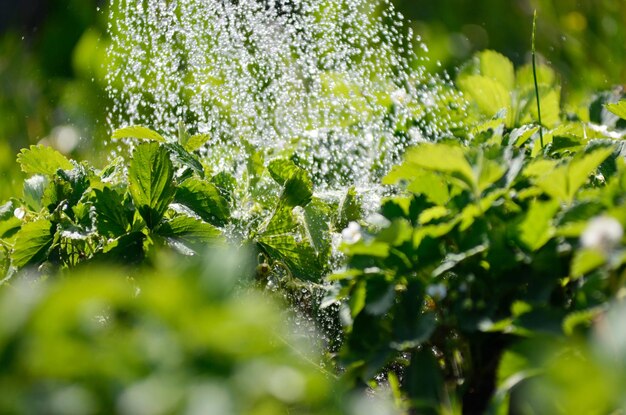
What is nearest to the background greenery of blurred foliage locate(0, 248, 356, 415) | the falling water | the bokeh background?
blurred foliage locate(0, 248, 356, 415)

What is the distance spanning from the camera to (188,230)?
3.87ft

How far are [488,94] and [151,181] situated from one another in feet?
2.66

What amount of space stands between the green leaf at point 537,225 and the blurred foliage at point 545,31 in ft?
8.37

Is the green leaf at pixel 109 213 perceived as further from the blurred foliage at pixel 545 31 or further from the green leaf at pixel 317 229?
the blurred foliage at pixel 545 31

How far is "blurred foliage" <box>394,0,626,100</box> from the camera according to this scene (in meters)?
3.35

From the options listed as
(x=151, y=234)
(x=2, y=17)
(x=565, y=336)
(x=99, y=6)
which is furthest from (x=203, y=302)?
(x=2, y=17)

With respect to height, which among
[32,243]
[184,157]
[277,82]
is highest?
[277,82]

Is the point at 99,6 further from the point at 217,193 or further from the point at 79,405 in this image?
the point at 79,405

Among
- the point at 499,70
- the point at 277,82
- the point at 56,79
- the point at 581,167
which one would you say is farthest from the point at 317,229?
the point at 56,79

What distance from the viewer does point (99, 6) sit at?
341 cm

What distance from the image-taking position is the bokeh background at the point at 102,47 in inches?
123

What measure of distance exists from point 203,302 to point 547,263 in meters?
0.42

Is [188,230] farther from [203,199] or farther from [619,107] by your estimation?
[619,107]

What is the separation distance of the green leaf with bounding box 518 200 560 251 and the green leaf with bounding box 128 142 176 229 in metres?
0.54
